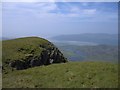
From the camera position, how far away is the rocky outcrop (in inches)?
2431

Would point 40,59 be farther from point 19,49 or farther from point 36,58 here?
point 19,49

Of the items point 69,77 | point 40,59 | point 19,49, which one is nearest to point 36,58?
point 40,59

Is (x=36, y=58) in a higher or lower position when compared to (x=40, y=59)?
higher

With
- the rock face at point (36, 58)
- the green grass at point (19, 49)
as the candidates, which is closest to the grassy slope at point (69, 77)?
the rock face at point (36, 58)

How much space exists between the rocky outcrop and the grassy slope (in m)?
18.2

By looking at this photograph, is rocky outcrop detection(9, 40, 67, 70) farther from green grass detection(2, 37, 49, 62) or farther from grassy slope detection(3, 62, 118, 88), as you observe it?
grassy slope detection(3, 62, 118, 88)

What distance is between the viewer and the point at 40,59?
73.8 meters

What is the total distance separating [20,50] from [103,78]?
3747 centimetres

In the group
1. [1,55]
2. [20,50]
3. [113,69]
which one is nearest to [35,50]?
[20,50]

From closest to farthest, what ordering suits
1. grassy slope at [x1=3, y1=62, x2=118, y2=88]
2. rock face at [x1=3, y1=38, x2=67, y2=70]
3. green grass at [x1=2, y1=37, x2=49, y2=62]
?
grassy slope at [x1=3, y1=62, x2=118, y2=88] < rock face at [x1=3, y1=38, x2=67, y2=70] < green grass at [x1=2, y1=37, x2=49, y2=62]

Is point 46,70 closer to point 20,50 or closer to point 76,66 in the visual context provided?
point 76,66

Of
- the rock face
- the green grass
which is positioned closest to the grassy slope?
the rock face

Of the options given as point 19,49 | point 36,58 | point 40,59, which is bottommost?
point 40,59

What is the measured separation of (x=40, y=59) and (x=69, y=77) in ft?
122
